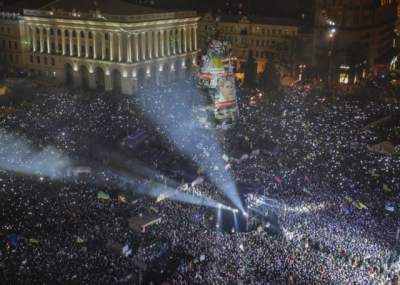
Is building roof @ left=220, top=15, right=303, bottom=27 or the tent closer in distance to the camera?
the tent

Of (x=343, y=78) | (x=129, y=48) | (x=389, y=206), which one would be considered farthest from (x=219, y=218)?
(x=343, y=78)

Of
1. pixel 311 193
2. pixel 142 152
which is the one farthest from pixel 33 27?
pixel 311 193

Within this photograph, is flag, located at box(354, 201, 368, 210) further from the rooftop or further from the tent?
the rooftop

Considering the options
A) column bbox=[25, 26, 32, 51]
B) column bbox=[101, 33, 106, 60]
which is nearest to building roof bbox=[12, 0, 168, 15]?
column bbox=[101, 33, 106, 60]

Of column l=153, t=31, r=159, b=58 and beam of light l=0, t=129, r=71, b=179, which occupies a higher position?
column l=153, t=31, r=159, b=58

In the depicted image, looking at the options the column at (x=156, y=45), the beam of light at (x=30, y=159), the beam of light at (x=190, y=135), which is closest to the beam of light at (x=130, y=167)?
the beam of light at (x=30, y=159)

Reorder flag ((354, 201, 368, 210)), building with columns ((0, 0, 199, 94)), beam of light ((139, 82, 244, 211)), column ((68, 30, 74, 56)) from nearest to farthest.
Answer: flag ((354, 201, 368, 210))
beam of light ((139, 82, 244, 211))
building with columns ((0, 0, 199, 94))
column ((68, 30, 74, 56))

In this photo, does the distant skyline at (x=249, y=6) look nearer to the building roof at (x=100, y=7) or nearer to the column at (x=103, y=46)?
the building roof at (x=100, y=7)

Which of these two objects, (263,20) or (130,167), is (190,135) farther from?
(263,20)
